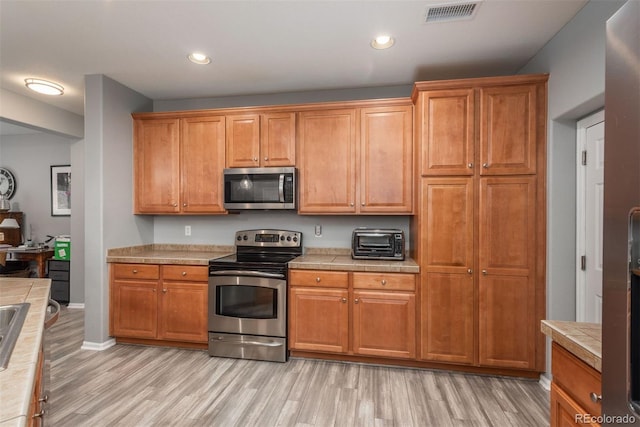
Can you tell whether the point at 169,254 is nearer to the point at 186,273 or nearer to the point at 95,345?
the point at 186,273

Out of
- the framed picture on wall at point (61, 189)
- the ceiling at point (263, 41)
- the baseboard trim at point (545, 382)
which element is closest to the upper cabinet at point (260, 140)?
the ceiling at point (263, 41)

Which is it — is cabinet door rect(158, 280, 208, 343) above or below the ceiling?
below

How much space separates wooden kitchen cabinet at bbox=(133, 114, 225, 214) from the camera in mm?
3215

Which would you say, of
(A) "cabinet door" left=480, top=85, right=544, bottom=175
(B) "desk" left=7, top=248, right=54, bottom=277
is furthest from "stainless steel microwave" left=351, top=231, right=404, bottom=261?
(B) "desk" left=7, top=248, right=54, bottom=277

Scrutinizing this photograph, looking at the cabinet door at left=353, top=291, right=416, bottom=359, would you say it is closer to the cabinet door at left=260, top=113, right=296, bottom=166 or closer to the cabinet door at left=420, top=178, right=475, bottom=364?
the cabinet door at left=420, top=178, right=475, bottom=364

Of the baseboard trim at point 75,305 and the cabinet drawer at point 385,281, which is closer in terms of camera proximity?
the cabinet drawer at point 385,281

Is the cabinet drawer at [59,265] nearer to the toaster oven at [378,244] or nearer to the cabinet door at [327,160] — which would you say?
the cabinet door at [327,160]

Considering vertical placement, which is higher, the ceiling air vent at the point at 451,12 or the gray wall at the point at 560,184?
the ceiling air vent at the point at 451,12

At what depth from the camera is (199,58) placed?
2631 mm

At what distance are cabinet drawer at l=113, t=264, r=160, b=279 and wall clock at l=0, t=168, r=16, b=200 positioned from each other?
396 cm

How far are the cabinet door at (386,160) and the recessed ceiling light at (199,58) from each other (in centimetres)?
144

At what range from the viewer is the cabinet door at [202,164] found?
3201 mm

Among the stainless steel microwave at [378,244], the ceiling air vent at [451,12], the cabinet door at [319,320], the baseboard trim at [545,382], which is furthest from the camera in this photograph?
the stainless steel microwave at [378,244]

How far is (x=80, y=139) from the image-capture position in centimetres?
421
